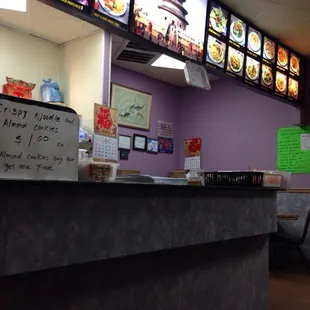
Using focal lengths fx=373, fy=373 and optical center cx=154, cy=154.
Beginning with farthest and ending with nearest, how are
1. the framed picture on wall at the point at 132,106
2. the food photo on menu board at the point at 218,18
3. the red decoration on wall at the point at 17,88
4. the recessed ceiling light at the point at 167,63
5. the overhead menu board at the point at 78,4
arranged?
the framed picture on wall at the point at 132,106
the recessed ceiling light at the point at 167,63
the food photo on menu board at the point at 218,18
the red decoration on wall at the point at 17,88
the overhead menu board at the point at 78,4

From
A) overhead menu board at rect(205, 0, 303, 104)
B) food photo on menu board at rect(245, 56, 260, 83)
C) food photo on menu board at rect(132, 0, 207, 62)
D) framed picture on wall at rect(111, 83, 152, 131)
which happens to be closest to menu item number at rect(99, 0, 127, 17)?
food photo on menu board at rect(132, 0, 207, 62)

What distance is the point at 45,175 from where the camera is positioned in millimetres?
1011

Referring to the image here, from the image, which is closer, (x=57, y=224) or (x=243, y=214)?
(x=57, y=224)

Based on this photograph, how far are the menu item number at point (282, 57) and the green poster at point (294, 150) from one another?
3.07 ft

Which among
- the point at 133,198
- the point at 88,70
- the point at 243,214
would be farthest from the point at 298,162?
the point at 133,198

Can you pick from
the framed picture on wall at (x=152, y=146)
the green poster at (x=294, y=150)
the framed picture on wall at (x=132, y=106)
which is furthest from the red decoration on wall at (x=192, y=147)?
the green poster at (x=294, y=150)

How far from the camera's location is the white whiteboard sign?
943mm

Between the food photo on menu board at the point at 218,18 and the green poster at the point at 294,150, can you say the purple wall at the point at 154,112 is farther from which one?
the food photo on menu board at the point at 218,18

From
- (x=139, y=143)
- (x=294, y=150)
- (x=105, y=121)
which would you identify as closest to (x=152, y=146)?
(x=139, y=143)

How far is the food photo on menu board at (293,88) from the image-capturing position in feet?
14.0

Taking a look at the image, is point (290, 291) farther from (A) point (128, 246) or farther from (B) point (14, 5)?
(B) point (14, 5)

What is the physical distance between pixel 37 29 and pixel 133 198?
2348 millimetres

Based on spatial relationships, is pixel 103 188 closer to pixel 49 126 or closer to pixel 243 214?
pixel 49 126

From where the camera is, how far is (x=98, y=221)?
1.07 metres
